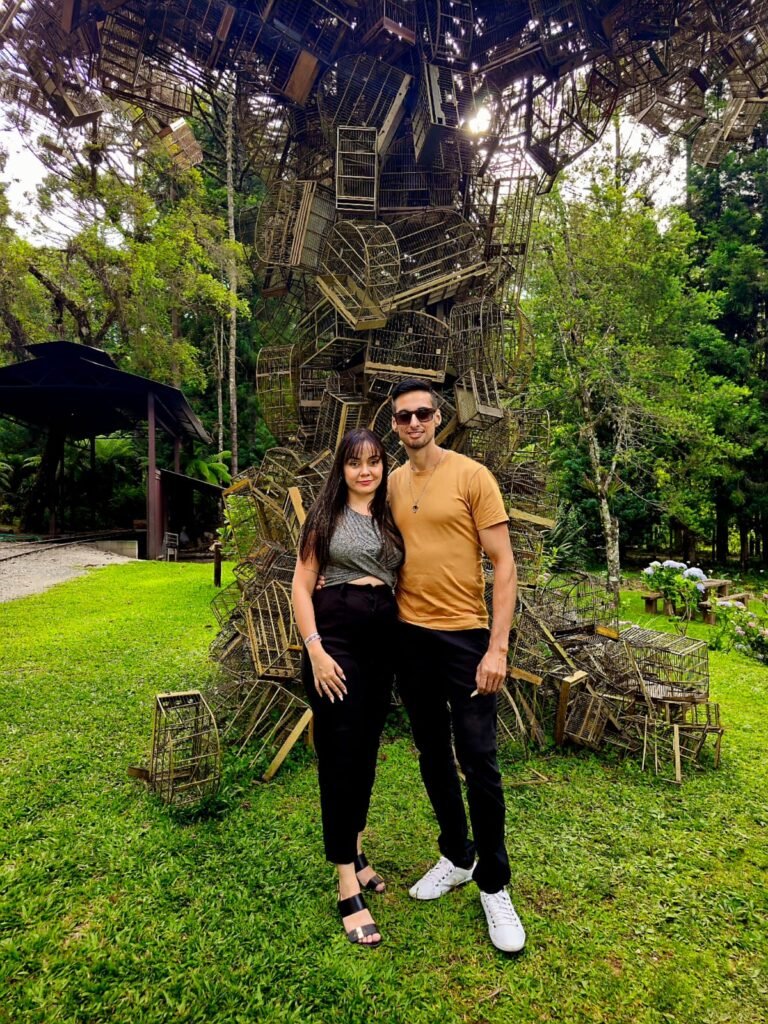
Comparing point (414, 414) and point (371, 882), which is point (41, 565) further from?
point (414, 414)

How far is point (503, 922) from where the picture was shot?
2.35 m

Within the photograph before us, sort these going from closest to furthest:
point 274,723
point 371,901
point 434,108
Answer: point 371,901 < point 274,723 < point 434,108

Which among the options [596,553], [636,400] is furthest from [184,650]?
[596,553]

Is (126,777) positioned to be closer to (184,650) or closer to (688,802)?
(184,650)

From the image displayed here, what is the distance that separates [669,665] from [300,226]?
4.67 m

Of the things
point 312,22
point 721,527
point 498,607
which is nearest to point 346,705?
point 498,607

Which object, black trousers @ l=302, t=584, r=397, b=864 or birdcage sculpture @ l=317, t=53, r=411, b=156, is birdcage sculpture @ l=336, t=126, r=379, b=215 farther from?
black trousers @ l=302, t=584, r=397, b=864

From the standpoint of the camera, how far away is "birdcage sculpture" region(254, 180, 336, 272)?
14.9ft

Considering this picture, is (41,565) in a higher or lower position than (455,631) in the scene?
lower

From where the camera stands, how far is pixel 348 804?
Answer: 2408mm

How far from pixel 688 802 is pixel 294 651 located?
2.63 meters

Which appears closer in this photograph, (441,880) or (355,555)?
(355,555)

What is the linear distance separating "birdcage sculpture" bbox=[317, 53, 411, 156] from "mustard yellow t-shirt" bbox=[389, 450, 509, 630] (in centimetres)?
323

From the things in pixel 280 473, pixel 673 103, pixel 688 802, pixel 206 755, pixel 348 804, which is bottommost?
pixel 688 802
